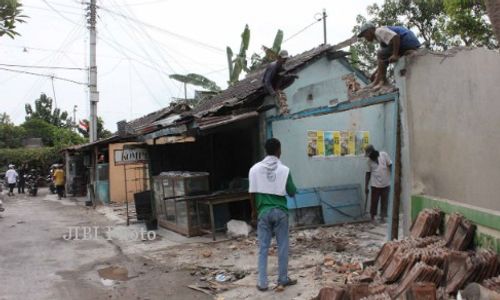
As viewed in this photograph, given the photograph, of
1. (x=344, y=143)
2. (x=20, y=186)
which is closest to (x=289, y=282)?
(x=344, y=143)

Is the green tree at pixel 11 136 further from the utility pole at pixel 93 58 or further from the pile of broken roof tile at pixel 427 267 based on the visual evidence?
the pile of broken roof tile at pixel 427 267

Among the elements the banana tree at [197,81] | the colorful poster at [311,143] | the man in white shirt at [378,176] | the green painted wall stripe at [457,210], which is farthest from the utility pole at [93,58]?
the green painted wall stripe at [457,210]

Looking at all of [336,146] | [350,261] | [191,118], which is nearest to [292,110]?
[336,146]

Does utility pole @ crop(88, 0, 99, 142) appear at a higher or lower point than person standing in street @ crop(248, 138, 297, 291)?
higher

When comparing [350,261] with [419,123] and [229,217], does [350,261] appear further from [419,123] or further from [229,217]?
[229,217]

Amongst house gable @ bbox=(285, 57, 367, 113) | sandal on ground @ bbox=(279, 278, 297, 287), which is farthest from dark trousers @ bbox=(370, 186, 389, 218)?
sandal on ground @ bbox=(279, 278, 297, 287)

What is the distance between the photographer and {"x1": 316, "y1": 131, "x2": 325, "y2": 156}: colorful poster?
10273mm

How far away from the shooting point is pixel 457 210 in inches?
191

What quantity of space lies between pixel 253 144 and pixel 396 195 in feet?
17.0

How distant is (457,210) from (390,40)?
2357 mm

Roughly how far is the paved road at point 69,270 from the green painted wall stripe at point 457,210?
2.91 m

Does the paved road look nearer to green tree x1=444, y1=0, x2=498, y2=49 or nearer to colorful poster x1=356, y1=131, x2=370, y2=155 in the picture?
colorful poster x1=356, y1=131, x2=370, y2=155

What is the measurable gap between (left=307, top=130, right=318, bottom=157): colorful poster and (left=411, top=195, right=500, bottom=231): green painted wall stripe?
171 inches

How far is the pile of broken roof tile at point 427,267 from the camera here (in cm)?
384
